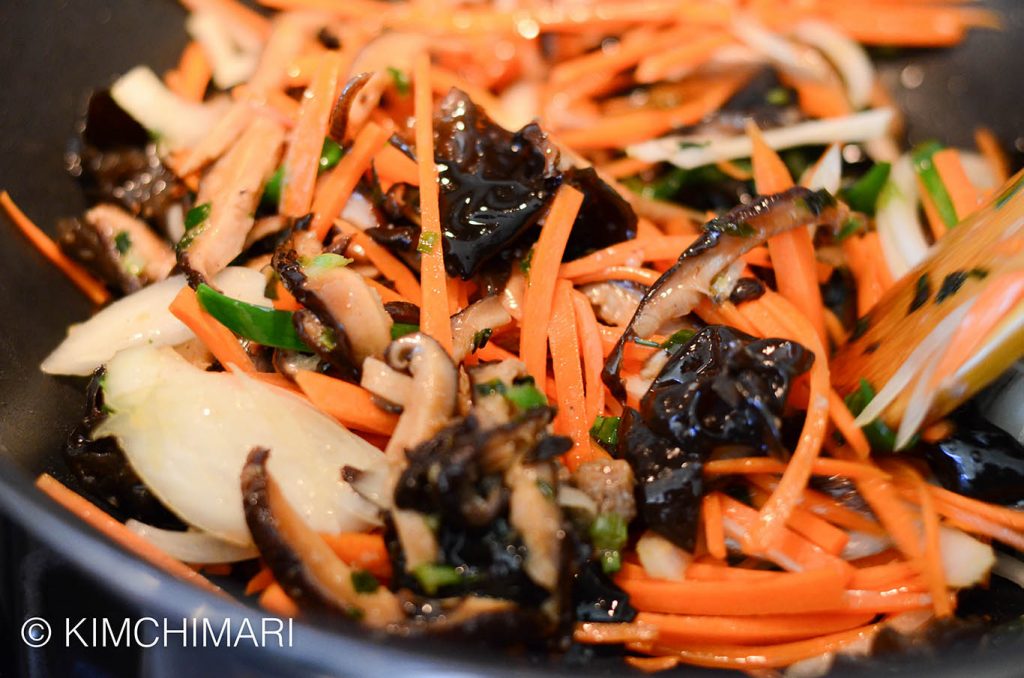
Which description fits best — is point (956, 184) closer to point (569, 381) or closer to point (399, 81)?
point (569, 381)

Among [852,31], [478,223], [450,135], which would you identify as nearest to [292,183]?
[450,135]

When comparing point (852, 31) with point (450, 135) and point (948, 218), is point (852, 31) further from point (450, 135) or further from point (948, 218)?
point (450, 135)

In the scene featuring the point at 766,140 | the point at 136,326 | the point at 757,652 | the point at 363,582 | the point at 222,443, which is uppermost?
the point at 766,140

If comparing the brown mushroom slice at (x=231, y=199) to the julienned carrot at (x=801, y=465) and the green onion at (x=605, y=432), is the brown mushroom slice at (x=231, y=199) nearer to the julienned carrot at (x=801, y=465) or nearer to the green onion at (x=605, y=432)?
the green onion at (x=605, y=432)

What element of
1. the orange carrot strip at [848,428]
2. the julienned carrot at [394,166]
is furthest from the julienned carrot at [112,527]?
the orange carrot strip at [848,428]

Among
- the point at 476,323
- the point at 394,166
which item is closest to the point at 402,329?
the point at 476,323

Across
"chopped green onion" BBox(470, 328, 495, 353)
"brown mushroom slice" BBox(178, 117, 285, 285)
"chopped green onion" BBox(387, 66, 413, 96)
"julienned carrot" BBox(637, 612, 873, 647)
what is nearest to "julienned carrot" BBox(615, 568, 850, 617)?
"julienned carrot" BBox(637, 612, 873, 647)
